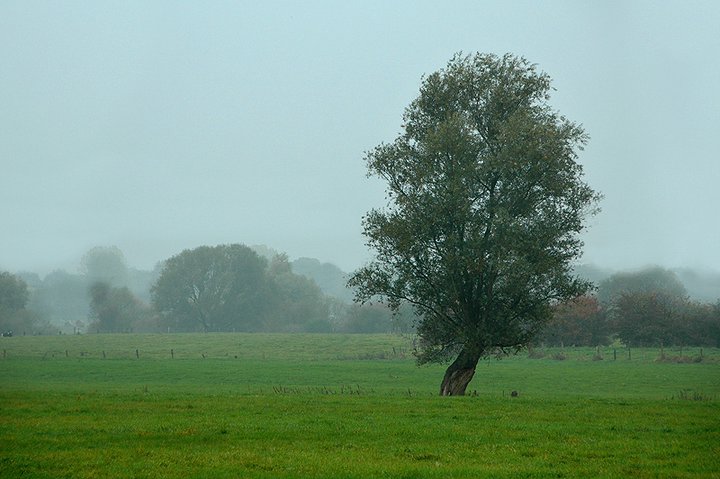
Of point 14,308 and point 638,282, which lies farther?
point 638,282

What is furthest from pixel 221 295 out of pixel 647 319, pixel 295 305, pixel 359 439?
pixel 359 439

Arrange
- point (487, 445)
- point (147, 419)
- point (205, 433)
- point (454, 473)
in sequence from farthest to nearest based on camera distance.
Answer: point (147, 419), point (205, 433), point (487, 445), point (454, 473)

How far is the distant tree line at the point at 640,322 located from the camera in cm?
9844

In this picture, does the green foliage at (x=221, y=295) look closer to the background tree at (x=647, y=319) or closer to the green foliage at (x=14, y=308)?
the green foliage at (x=14, y=308)

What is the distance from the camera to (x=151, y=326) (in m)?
170

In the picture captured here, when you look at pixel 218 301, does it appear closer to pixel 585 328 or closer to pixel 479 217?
pixel 585 328

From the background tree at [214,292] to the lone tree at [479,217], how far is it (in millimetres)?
132588

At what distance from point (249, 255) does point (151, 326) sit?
2793cm

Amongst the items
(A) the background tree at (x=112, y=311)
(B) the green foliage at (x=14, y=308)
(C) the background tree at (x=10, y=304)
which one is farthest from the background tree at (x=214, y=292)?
(C) the background tree at (x=10, y=304)

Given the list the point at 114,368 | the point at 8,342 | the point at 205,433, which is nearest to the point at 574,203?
the point at 205,433

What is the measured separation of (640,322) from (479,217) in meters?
74.0

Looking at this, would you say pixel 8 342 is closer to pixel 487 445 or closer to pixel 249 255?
pixel 249 255

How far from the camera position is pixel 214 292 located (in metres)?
171

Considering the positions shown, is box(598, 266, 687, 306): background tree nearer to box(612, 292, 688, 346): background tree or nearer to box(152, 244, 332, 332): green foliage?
box(612, 292, 688, 346): background tree
